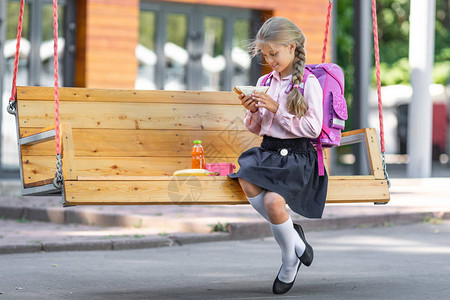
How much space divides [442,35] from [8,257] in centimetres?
3326

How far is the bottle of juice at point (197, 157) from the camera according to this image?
6.10 m

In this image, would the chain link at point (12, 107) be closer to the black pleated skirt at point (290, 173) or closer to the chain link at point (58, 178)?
the chain link at point (58, 178)

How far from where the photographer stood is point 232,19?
16141mm

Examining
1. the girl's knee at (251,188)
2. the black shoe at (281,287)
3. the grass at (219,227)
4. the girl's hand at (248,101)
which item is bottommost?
the grass at (219,227)

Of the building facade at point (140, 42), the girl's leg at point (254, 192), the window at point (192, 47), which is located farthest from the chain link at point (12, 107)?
the window at point (192, 47)

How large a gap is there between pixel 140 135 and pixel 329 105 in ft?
5.02

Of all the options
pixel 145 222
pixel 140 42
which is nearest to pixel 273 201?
pixel 145 222

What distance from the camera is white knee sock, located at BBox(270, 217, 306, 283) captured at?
204 inches

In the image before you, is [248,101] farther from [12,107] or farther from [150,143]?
[12,107]

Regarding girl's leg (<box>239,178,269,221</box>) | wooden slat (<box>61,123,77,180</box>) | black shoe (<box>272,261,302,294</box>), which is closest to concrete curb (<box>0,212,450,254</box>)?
wooden slat (<box>61,123,77,180</box>)

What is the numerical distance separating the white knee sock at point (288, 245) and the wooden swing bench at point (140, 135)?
1.06 feet

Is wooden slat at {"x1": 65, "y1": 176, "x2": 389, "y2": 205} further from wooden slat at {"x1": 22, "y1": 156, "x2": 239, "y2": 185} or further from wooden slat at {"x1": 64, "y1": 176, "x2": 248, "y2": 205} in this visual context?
wooden slat at {"x1": 22, "y1": 156, "x2": 239, "y2": 185}

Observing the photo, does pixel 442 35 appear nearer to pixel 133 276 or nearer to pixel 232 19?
pixel 232 19

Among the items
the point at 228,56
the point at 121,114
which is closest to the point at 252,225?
the point at 121,114
